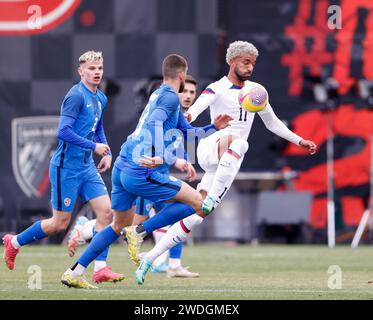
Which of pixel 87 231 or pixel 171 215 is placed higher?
pixel 171 215

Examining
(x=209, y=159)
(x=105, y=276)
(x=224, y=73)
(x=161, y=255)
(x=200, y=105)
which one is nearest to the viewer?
(x=105, y=276)

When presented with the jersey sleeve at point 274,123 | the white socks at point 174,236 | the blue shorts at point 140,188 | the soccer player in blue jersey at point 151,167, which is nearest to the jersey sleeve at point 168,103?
the soccer player in blue jersey at point 151,167

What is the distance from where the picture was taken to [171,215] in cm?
935

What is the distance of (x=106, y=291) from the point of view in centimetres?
884

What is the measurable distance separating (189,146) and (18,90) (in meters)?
3.65

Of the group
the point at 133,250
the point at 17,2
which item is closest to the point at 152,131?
the point at 133,250

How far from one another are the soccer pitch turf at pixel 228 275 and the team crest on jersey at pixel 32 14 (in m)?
2.95

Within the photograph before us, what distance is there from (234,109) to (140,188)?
6.96 feet

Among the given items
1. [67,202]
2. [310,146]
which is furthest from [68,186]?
[310,146]

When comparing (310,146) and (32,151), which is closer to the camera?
(310,146)

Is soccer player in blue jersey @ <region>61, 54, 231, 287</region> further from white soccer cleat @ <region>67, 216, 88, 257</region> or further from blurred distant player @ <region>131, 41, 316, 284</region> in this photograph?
white soccer cleat @ <region>67, 216, 88, 257</region>

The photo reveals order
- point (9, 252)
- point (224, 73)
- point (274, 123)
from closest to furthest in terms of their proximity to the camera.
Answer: point (9, 252) → point (274, 123) → point (224, 73)

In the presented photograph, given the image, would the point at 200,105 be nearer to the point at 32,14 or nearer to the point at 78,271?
the point at 78,271
